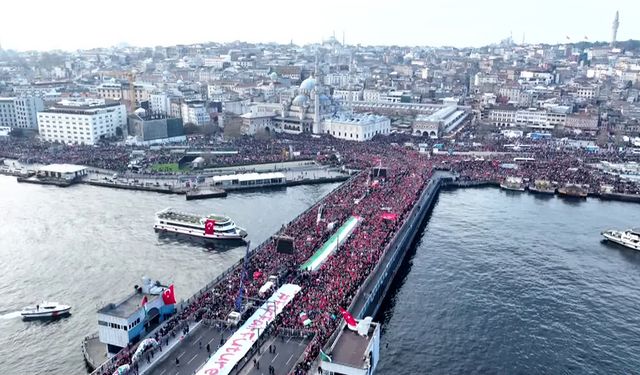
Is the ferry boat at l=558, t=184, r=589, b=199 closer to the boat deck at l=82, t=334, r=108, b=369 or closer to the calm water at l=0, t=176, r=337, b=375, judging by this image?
the calm water at l=0, t=176, r=337, b=375

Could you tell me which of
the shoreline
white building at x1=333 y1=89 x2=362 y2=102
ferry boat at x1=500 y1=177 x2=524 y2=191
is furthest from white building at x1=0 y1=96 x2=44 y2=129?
ferry boat at x1=500 y1=177 x2=524 y2=191

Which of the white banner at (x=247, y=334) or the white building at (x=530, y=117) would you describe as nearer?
the white banner at (x=247, y=334)

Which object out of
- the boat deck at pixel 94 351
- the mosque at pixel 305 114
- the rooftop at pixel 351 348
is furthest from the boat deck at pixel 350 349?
the mosque at pixel 305 114

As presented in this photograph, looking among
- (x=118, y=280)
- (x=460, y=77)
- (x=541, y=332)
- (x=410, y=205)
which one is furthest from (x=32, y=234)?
(x=460, y=77)

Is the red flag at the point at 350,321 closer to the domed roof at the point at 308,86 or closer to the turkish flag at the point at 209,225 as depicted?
the turkish flag at the point at 209,225

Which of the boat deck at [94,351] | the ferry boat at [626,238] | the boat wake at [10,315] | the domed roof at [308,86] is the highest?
the domed roof at [308,86]
